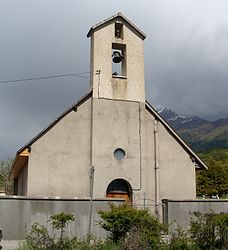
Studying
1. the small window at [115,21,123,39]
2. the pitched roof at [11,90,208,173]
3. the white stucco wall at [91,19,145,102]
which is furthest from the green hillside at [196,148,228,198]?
the small window at [115,21,123,39]

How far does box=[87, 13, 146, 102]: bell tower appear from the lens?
80.8ft

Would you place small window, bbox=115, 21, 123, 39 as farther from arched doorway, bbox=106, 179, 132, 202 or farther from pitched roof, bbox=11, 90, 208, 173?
arched doorway, bbox=106, 179, 132, 202

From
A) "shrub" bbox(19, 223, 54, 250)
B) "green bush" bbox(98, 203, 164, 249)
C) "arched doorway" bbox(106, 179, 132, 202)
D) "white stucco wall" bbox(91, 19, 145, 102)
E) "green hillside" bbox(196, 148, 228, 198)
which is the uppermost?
"white stucco wall" bbox(91, 19, 145, 102)

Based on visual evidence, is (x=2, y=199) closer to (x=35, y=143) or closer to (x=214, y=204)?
(x=35, y=143)

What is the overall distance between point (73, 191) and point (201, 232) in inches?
376

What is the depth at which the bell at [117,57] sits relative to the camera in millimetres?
25438

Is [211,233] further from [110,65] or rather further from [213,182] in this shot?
[213,182]

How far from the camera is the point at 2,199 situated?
17.8m

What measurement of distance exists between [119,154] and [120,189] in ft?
6.17

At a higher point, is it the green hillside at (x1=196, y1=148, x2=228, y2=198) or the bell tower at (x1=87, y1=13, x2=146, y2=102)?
the bell tower at (x1=87, y1=13, x2=146, y2=102)

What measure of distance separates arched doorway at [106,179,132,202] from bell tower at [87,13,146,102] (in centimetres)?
459

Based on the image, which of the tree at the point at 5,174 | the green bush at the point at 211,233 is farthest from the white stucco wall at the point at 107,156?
the tree at the point at 5,174

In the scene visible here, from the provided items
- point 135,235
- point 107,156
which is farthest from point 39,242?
point 107,156

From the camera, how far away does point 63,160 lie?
23109 millimetres
